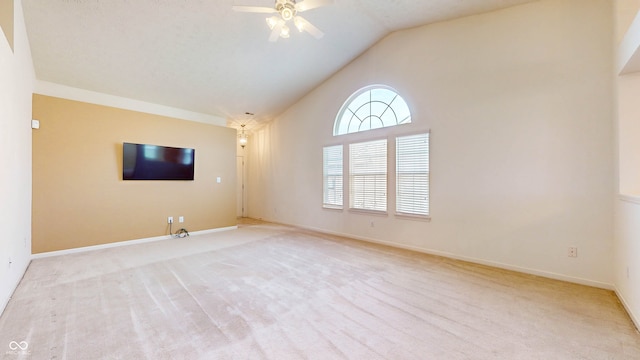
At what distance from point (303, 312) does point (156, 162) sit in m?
4.62

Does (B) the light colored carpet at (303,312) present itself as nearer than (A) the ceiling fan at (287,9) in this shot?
Yes

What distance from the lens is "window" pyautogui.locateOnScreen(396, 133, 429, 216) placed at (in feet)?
14.6

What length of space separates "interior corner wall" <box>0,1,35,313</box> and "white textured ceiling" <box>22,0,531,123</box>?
425 mm

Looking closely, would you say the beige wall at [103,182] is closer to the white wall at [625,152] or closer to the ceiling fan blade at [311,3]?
the ceiling fan blade at [311,3]

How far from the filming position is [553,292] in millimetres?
2898

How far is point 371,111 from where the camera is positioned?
535cm

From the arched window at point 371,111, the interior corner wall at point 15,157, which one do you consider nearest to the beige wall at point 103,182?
the interior corner wall at point 15,157

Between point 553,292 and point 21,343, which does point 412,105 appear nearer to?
point 553,292

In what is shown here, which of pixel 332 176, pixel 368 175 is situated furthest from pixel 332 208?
pixel 368 175

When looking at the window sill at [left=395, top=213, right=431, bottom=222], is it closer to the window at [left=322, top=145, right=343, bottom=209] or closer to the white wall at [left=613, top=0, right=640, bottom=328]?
the window at [left=322, top=145, right=343, bottom=209]

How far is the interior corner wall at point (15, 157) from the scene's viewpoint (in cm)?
240

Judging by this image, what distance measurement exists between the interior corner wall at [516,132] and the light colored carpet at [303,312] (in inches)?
18.2

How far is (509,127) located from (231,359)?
422cm

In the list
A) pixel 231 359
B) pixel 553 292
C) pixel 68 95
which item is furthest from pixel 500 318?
pixel 68 95
